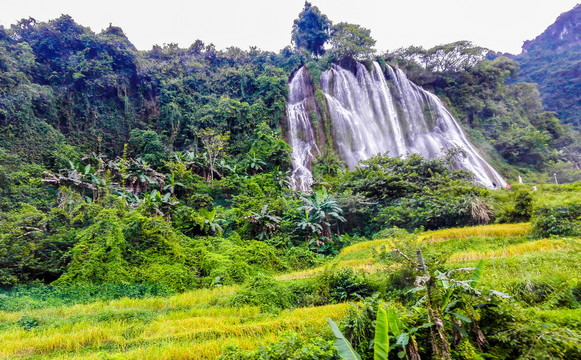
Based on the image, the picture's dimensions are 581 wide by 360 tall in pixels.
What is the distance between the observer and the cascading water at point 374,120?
23969 millimetres

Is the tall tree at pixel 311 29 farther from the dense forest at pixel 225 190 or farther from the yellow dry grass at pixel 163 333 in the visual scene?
the yellow dry grass at pixel 163 333

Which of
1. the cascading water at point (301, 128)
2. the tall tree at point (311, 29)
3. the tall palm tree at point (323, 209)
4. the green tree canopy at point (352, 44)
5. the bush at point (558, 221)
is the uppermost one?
the tall tree at point (311, 29)

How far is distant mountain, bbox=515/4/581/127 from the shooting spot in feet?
132

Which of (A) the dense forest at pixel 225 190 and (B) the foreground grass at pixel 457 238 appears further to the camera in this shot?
(B) the foreground grass at pixel 457 238

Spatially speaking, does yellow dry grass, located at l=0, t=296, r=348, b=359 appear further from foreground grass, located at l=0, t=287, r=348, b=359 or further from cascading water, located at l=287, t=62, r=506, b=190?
cascading water, located at l=287, t=62, r=506, b=190

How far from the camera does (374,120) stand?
27266 mm

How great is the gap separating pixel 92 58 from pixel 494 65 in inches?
1905

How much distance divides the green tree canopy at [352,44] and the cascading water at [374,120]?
152cm

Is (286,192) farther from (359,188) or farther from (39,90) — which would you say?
(39,90)

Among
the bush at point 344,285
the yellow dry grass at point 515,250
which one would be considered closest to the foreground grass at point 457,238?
the yellow dry grass at point 515,250

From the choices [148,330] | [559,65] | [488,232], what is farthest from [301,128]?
[559,65]

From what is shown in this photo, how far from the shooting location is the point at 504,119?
1249 inches

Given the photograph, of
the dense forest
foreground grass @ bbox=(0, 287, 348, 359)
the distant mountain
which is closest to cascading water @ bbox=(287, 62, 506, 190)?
the dense forest

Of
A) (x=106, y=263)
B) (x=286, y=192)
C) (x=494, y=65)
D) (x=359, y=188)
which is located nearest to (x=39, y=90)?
(x=106, y=263)
